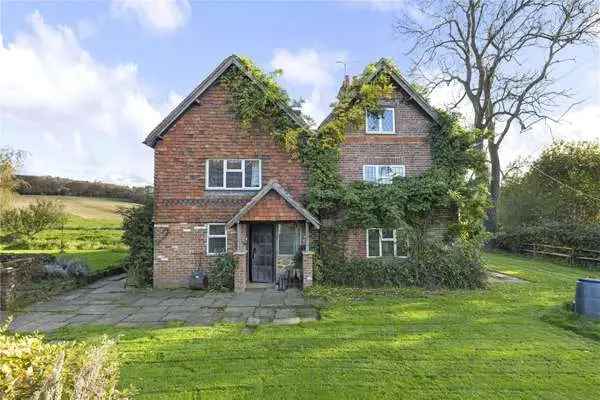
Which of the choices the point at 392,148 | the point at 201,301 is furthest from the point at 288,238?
the point at 392,148

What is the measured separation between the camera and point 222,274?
14.6 m

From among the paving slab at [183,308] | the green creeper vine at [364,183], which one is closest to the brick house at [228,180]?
the green creeper vine at [364,183]

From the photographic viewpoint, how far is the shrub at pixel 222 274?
14.5 m

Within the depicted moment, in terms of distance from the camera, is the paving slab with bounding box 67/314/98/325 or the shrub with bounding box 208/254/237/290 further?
the shrub with bounding box 208/254/237/290

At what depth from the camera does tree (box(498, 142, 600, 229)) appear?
28359 mm

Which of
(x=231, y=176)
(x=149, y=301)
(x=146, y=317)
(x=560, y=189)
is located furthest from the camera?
(x=560, y=189)

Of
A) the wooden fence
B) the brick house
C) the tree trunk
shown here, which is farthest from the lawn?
the tree trunk

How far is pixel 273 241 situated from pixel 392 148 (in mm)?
6297

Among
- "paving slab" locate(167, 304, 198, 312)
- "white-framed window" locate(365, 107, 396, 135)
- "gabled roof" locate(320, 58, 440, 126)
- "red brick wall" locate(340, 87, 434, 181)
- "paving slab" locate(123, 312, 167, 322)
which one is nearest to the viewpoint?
"paving slab" locate(123, 312, 167, 322)

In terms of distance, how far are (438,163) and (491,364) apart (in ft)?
34.6

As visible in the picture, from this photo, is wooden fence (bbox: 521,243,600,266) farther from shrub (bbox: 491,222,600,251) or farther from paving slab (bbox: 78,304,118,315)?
paving slab (bbox: 78,304,118,315)

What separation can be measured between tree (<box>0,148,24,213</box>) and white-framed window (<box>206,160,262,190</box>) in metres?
18.4

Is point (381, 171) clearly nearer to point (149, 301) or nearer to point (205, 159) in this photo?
point (205, 159)

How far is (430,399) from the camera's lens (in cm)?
561
